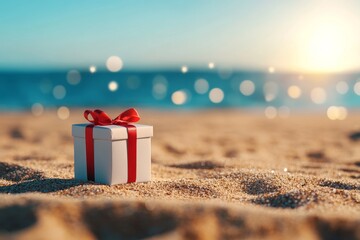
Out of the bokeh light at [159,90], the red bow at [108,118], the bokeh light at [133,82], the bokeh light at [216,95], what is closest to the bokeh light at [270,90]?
the bokeh light at [216,95]

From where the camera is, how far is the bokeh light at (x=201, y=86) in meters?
29.5

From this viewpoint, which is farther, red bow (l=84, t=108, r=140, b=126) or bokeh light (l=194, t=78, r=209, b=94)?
bokeh light (l=194, t=78, r=209, b=94)

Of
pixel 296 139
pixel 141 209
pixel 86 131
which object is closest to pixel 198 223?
pixel 141 209

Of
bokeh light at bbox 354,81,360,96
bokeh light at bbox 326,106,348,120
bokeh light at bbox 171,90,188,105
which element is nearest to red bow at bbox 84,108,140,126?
bokeh light at bbox 326,106,348,120

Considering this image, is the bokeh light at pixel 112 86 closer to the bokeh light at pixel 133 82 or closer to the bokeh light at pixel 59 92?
the bokeh light at pixel 133 82

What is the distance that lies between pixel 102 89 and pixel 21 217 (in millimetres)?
26369

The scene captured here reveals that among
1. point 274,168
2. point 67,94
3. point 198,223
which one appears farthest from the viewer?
point 67,94

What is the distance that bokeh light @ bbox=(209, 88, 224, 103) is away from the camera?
25.8m

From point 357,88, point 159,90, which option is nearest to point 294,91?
point 357,88

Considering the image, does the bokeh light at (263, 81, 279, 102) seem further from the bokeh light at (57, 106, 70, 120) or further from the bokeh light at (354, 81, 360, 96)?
the bokeh light at (57, 106, 70, 120)

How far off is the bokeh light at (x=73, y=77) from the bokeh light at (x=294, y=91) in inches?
466

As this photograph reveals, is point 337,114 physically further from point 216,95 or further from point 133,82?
point 133,82

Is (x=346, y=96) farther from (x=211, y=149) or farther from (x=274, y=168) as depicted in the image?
(x=274, y=168)

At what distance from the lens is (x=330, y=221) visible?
2312 mm
